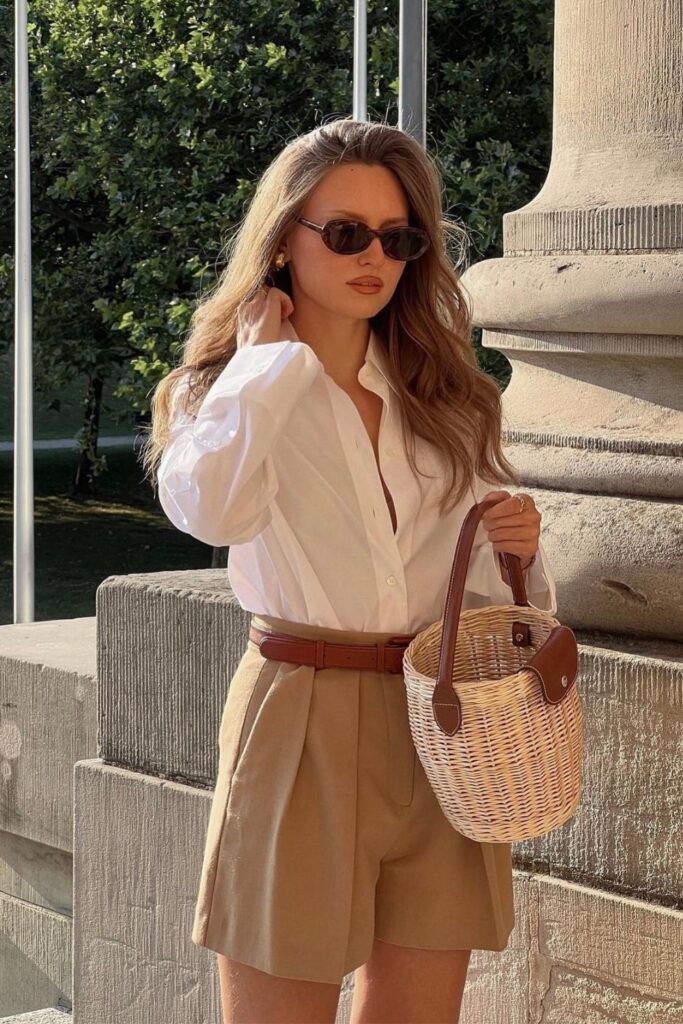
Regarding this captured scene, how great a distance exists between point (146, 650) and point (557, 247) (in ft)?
4.04

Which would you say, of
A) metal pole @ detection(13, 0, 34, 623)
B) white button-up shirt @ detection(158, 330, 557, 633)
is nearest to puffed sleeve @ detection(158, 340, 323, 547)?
white button-up shirt @ detection(158, 330, 557, 633)

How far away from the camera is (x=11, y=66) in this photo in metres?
19.1

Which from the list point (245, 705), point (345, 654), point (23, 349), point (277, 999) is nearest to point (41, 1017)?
point (277, 999)

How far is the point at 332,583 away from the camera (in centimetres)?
233

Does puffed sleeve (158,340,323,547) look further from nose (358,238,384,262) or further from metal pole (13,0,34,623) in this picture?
metal pole (13,0,34,623)

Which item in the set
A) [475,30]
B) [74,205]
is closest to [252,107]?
[475,30]

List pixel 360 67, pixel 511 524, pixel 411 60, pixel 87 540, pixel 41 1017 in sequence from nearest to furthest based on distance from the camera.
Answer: pixel 511 524, pixel 41 1017, pixel 411 60, pixel 360 67, pixel 87 540

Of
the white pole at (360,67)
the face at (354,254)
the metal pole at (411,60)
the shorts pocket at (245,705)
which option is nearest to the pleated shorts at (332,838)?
the shorts pocket at (245,705)

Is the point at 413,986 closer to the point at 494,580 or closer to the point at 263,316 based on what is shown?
the point at 494,580

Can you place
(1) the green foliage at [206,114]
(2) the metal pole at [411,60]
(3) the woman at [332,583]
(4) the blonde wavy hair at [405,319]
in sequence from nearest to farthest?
(3) the woman at [332,583]
(4) the blonde wavy hair at [405,319]
(2) the metal pole at [411,60]
(1) the green foliage at [206,114]

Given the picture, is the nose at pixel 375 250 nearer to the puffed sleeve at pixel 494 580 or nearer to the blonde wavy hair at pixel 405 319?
the blonde wavy hair at pixel 405 319

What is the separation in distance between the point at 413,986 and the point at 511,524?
2.25ft

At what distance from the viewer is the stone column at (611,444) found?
279 cm

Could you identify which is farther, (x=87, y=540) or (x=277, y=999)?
(x=87, y=540)
